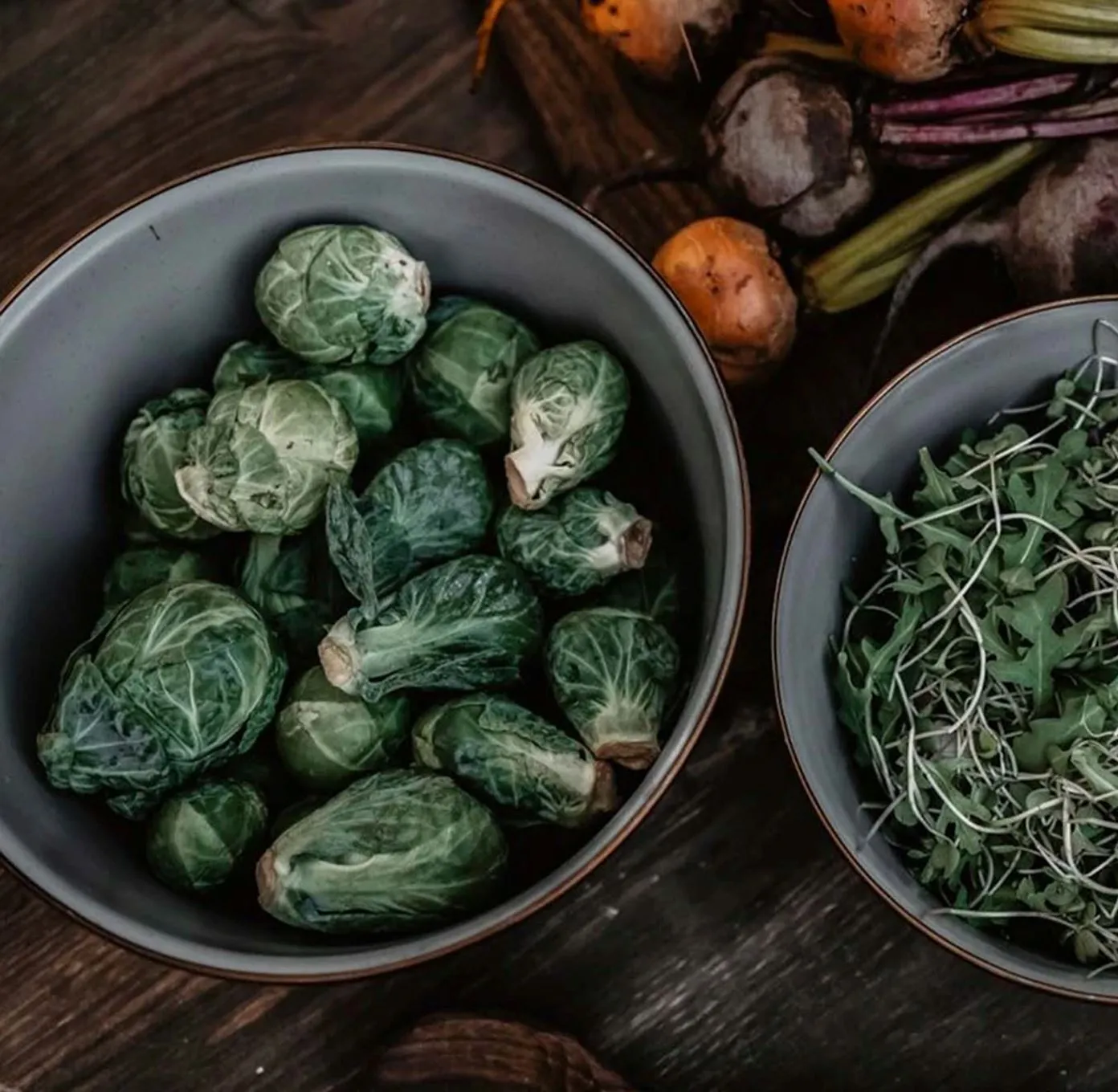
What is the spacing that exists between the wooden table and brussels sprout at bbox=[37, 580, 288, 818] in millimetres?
184

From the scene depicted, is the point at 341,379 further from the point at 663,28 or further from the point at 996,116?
the point at 996,116

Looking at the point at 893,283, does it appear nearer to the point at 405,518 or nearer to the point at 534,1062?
the point at 405,518

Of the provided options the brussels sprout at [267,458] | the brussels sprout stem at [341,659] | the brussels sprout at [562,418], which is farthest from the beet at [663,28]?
the brussels sprout stem at [341,659]

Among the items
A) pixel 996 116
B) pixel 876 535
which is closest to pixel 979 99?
pixel 996 116

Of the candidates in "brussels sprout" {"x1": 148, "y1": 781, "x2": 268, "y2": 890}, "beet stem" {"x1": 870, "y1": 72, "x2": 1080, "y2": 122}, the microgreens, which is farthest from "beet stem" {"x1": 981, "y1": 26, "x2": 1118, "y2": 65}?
"brussels sprout" {"x1": 148, "y1": 781, "x2": 268, "y2": 890}

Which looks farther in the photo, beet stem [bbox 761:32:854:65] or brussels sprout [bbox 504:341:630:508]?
beet stem [bbox 761:32:854:65]

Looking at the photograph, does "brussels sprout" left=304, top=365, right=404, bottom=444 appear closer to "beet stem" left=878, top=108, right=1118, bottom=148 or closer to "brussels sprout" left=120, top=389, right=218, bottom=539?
"brussels sprout" left=120, top=389, right=218, bottom=539

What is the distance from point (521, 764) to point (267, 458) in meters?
0.24

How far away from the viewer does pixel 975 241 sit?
39.6 inches

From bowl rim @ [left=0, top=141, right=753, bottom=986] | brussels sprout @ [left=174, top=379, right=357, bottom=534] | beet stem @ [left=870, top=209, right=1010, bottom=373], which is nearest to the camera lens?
bowl rim @ [left=0, top=141, right=753, bottom=986]

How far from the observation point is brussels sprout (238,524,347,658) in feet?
3.12

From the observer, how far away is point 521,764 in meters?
0.88

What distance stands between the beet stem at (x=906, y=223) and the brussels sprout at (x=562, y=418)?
20 cm

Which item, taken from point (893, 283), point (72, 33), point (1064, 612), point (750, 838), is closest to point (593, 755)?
point (750, 838)
